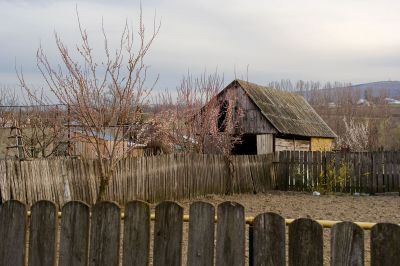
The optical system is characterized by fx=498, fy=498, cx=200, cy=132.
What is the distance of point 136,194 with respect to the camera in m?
11.8

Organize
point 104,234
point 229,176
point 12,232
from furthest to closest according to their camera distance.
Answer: point 229,176
point 12,232
point 104,234

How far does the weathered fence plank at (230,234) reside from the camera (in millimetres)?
3070

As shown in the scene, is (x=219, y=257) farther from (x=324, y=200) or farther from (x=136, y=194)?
(x=324, y=200)

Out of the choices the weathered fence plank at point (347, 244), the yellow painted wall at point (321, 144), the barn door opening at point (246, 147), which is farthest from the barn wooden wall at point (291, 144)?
the weathered fence plank at point (347, 244)

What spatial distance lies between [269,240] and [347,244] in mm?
455

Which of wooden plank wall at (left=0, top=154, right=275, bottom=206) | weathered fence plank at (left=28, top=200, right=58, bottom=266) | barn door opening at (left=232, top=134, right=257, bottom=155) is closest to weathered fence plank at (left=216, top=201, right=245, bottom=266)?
weathered fence plank at (left=28, top=200, right=58, bottom=266)

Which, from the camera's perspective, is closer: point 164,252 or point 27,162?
point 164,252

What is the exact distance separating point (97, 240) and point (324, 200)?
40.3ft

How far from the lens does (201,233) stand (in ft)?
10.3

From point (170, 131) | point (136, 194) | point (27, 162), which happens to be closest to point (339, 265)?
point (27, 162)

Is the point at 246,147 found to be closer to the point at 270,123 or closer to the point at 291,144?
the point at 291,144

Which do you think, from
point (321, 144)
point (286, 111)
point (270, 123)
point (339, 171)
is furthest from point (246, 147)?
point (339, 171)

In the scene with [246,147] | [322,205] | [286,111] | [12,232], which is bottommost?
[322,205]

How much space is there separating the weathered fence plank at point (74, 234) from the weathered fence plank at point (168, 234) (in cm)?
49
